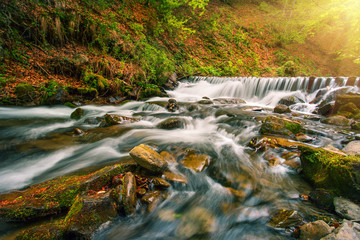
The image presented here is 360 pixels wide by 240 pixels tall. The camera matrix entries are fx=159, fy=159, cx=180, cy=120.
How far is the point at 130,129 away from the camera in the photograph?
467cm

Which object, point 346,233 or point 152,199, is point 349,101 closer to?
point 346,233

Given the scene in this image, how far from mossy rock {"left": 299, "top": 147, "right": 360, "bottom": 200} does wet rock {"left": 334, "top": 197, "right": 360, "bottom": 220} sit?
15 cm

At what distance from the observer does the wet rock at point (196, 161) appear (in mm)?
2907

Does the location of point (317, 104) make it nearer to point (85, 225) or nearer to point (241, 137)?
point (241, 137)

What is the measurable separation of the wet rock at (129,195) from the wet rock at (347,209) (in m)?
2.36

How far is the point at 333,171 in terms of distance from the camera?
215 cm

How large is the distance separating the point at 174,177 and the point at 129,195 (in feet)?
2.64

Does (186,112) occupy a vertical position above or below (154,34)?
below

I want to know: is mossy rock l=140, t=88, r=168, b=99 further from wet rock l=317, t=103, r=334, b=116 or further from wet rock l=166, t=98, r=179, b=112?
wet rock l=317, t=103, r=334, b=116

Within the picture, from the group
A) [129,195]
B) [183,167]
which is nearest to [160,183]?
[129,195]

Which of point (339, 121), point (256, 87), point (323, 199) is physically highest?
point (256, 87)

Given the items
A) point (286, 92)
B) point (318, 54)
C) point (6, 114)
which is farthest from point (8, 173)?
point (318, 54)

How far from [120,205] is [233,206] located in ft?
4.97

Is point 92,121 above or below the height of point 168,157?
below
